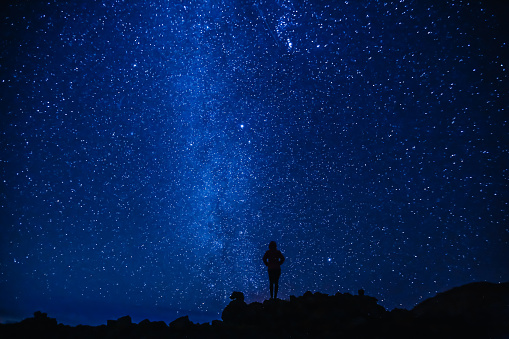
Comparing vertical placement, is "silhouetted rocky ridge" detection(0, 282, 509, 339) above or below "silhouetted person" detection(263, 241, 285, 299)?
below

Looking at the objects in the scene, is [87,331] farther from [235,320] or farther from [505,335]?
[505,335]

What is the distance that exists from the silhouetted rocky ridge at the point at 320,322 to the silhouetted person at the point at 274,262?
1177 millimetres

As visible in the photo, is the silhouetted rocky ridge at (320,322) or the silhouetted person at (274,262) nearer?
the silhouetted rocky ridge at (320,322)

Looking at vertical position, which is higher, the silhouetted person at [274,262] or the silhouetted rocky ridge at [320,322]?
the silhouetted person at [274,262]

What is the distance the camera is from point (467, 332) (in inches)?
216

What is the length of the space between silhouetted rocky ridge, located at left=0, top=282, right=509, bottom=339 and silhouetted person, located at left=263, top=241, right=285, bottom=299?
3.86 feet

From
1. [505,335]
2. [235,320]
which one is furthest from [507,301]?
[235,320]

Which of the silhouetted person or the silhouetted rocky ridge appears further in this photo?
the silhouetted person

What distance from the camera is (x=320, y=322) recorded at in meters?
6.08

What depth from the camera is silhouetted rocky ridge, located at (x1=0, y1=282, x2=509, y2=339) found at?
18.3 ft

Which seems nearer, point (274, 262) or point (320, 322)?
point (320, 322)

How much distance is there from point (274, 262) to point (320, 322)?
266 centimetres

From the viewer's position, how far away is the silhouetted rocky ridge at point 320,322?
559 cm

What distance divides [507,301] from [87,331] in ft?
32.3
